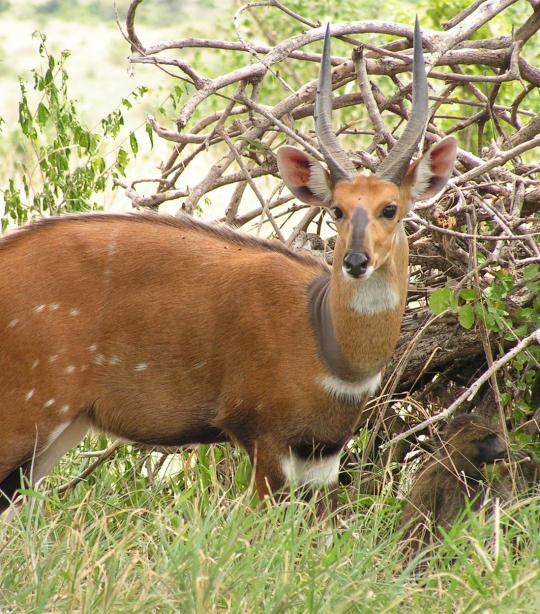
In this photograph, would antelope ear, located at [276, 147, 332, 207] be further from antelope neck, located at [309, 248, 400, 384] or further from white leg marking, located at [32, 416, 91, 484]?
white leg marking, located at [32, 416, 91, 484]

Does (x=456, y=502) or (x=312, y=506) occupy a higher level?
(x=312, y=506)

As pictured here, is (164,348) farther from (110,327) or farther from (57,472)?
(57,472)

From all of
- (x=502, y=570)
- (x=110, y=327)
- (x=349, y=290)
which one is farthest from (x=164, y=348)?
(x=502, y=570)

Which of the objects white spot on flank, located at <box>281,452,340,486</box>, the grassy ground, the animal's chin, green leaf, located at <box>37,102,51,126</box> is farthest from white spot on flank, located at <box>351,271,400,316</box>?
green leaf, located at <box>37,102,51,126</box>

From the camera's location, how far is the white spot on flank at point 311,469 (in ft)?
15.2

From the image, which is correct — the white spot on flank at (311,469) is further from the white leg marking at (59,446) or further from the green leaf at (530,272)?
the green leaf at (530,272)

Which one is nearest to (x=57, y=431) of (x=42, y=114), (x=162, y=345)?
(x=162, y=345)

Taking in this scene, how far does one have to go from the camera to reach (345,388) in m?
4.56

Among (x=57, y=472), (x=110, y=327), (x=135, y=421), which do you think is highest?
(x=110, y=327)

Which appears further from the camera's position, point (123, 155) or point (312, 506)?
point (123, 155)

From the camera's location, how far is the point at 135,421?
4.77 m

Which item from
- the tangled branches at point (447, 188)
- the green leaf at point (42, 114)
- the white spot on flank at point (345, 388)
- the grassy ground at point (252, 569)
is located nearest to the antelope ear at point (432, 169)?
the tangled branches at point (447, 188)

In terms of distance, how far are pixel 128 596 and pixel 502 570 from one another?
1157mm

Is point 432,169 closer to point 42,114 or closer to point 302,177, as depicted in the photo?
point 302,177
